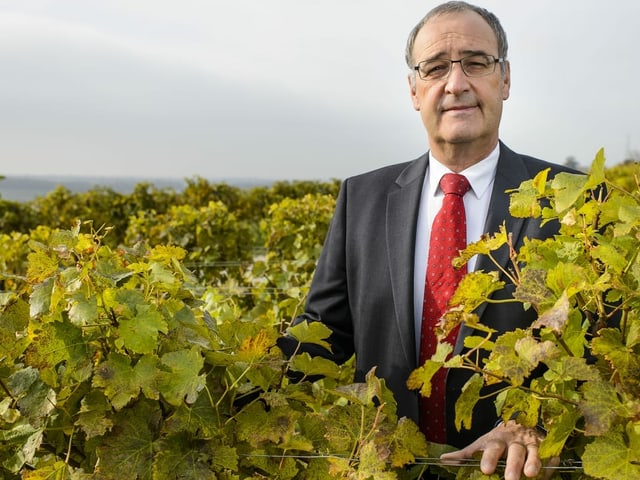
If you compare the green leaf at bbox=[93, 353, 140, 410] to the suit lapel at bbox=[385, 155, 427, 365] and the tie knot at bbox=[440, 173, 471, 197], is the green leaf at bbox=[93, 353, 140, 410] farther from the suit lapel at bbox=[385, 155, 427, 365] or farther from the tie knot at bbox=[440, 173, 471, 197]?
the tie knot at bbox=[440, 173, 471, 197]

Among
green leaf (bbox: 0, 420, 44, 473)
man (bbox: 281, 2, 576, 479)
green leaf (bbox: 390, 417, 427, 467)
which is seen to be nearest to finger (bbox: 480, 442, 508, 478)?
green leaf (bbox: 390, 417, 427, 467)

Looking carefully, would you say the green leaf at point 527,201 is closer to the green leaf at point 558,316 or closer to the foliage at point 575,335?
the foliage at point 575,335

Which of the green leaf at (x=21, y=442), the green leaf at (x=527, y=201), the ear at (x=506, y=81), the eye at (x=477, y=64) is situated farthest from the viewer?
the ear at (x=506, y=81)

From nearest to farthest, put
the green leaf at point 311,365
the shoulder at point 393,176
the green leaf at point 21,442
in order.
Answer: the green leaf at point 21,442
the green leaf at point 311,365
the shoulder at point 393,176

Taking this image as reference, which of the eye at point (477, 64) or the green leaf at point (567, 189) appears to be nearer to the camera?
the green leaf at point (567, 189)

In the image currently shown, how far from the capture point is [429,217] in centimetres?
227

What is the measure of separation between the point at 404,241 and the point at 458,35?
656 mm

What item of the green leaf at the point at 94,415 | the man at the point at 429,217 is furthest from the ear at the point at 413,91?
the green leaf at the point at 94,415

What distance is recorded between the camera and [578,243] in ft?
3.68

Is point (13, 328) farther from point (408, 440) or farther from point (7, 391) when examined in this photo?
point (408, 440)

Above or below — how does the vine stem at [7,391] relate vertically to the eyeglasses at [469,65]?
below

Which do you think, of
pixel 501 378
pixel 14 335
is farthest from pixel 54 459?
pixel 501 378

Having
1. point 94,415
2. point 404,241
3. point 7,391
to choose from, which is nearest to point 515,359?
point 94,415

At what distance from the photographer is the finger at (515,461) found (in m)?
1.18
